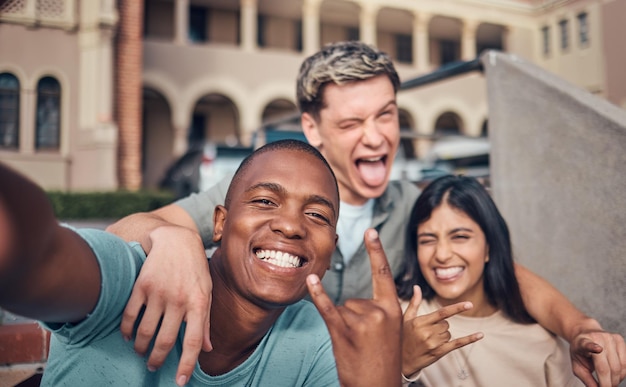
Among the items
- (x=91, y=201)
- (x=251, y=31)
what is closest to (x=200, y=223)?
(x=91, y=201)

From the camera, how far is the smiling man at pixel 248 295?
893 millimetres

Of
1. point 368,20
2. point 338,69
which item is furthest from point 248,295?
point 368,20

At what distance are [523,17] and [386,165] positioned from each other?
58.4 feet

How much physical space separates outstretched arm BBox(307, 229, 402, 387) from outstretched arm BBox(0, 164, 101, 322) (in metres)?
0.44

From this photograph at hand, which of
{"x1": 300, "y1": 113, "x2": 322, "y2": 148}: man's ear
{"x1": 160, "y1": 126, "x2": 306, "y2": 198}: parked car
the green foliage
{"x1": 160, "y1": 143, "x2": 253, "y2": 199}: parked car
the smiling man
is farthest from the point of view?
the green foliage

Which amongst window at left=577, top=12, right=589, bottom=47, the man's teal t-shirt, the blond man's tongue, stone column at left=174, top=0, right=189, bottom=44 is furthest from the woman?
stone column at left=174, top=0, right=189, bottom=44

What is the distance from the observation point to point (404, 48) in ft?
61.0

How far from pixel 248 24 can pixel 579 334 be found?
567 inches

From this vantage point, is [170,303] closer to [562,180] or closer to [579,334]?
[579,334]

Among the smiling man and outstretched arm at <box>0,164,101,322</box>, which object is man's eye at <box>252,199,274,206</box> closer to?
the smiling man

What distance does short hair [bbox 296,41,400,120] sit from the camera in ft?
7.25

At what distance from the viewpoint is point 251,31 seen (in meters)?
14.8

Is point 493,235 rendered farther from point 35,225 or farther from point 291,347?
point 35,225

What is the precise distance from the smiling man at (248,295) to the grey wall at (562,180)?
1254 millimetres
